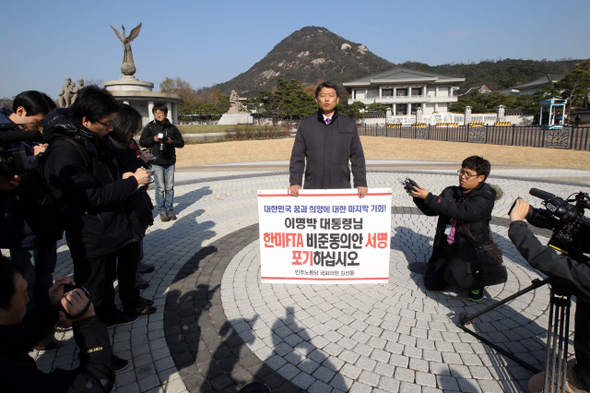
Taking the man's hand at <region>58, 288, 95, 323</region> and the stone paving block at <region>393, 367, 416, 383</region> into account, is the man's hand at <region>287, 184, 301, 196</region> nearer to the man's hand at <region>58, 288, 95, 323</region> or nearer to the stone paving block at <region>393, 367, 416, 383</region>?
the stone paving block at <region>393, 367, 416, 383</region>

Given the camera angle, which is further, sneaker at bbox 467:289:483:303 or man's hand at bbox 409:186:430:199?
sneaker at bbox 467:289:483:303

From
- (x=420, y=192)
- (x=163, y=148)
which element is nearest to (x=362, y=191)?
(x=420, y=192)

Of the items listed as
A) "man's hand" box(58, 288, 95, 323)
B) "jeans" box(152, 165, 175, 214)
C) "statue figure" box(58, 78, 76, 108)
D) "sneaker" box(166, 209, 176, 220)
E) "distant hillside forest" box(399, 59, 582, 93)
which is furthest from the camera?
"distant hillside forest" box(399, 59, 582, 93)

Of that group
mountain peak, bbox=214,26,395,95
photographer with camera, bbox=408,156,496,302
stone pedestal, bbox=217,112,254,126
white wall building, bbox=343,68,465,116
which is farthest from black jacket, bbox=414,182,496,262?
mountain peak, bbox=214,26,395,95

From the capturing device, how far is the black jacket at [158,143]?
6.23 meters

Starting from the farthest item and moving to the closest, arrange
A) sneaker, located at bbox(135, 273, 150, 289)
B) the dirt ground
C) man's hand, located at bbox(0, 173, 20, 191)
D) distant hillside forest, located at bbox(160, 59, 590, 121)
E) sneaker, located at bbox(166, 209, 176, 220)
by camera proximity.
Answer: distant hillside forest, located at bbox(160, 59, 590, 121) < the dirt ground < sneaker, located at bbox(166, 209, 176, 220) < sneaker, located at bbox(135, 273, 150, 289) < man's hand, located at bbox(0, 173, 20, 191)

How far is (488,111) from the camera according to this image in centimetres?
6338

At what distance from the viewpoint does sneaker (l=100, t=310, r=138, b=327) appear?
308 cm

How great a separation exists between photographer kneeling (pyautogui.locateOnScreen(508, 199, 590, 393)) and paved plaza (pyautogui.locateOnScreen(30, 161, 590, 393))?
50 cm

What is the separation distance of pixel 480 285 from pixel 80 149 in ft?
12.4

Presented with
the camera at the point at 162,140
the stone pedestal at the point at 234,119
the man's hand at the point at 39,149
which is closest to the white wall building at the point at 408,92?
the stone pedestal at the point at 234,119

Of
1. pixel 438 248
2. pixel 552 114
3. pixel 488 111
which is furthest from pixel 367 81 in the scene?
pixel 438 248

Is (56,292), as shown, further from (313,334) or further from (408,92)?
(408,92)

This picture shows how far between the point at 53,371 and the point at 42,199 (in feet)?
5.49
